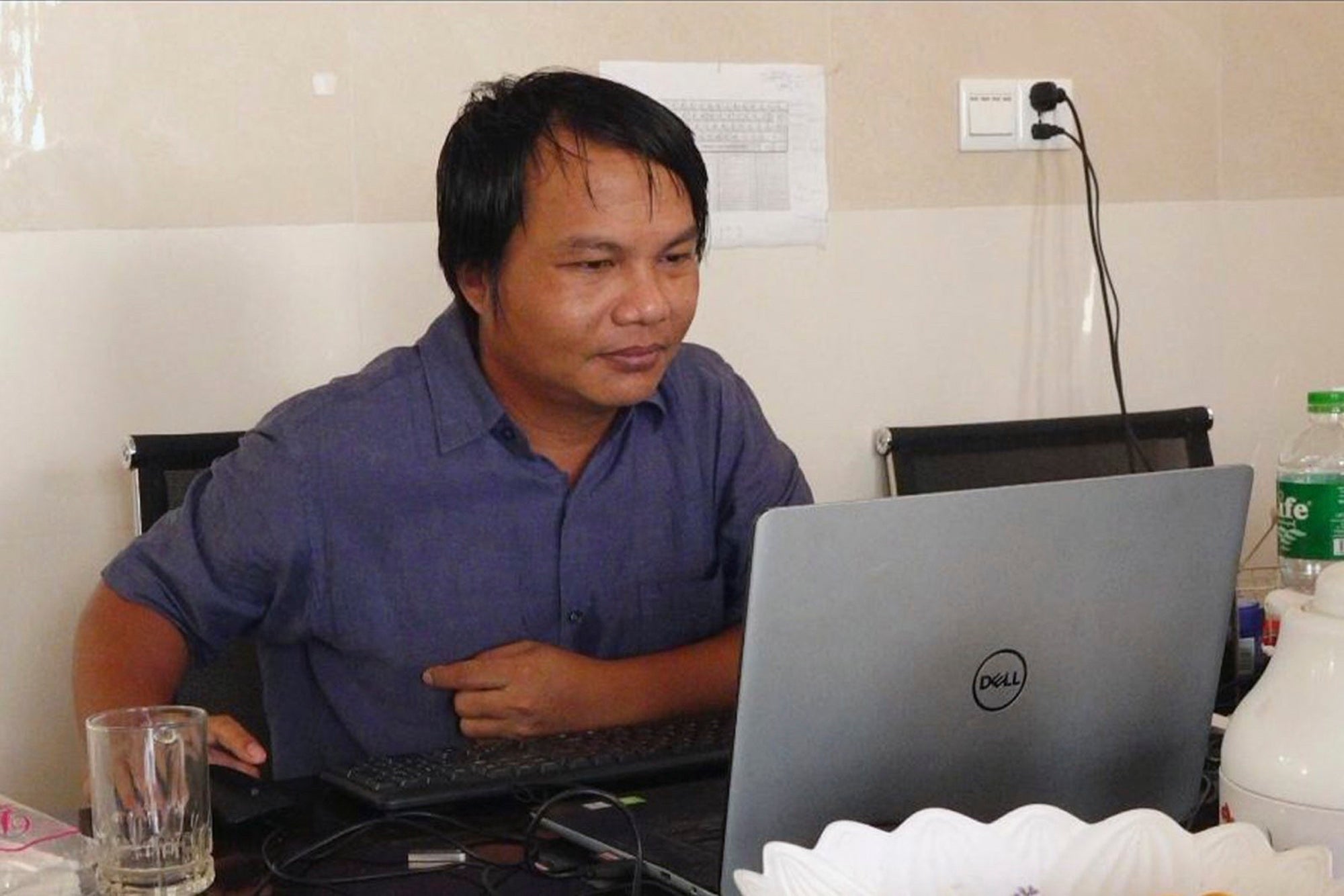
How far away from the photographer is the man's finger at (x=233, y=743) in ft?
4.47

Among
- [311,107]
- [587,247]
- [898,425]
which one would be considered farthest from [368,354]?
[898,425]

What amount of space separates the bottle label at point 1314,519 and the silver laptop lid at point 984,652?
2.38 ft

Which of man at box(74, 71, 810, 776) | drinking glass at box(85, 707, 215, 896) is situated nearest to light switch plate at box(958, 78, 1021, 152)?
man at box(74, 71, 810, 776)

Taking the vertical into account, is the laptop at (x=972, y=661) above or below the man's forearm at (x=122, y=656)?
above

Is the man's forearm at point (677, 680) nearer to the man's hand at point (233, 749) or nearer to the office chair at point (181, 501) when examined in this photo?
the man's hand at point (233, 749)

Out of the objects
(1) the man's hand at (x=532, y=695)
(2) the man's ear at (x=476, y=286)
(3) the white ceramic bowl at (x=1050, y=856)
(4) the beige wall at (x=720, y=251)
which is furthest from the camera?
(4) the beige wall at (x=720, y=251)

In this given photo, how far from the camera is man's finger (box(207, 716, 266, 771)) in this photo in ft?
4.47

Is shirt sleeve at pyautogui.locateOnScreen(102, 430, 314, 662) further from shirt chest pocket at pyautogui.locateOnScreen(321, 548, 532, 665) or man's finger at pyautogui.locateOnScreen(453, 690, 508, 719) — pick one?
man's finger at pyautogui.locateOnScreen(453, 690, 508, 719)

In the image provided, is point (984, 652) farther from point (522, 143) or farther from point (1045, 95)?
point (1045, 95)

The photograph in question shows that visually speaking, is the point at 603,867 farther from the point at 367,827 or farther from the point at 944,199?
the point at 944,199

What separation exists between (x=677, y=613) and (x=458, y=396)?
Answer: 315mm

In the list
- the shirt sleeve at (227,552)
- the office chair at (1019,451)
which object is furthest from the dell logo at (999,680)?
the office chair at (1019,451)

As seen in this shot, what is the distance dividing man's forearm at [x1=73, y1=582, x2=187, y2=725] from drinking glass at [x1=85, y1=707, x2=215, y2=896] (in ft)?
1.48

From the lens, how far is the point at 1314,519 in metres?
1.89
